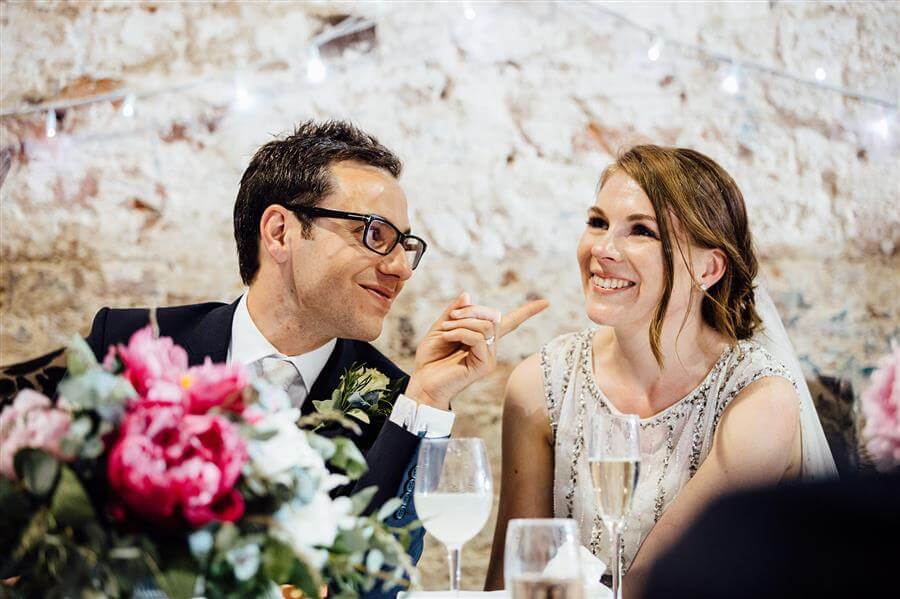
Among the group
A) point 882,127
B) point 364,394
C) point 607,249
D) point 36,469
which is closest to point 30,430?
point 36,469

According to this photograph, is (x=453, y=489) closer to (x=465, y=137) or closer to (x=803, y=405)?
(x=803, y=405)

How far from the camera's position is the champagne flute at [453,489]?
1.39 m

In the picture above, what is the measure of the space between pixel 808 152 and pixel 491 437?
56.4 inches

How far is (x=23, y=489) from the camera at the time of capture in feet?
3.08

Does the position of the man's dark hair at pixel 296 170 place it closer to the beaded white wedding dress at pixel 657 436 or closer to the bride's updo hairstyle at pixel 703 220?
the bride's updo hairstyle at pixel 703 220

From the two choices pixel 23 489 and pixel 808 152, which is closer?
pixel 23 489

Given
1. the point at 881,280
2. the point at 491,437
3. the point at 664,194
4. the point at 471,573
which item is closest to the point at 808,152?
the point at 881,280

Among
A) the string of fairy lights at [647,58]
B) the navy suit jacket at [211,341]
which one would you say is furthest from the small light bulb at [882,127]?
the navy suit jacket at [211,341]

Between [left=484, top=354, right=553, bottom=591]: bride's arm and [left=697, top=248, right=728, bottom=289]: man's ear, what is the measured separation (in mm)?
505

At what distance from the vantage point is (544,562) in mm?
1043

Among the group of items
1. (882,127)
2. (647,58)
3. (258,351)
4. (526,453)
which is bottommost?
(526,453)

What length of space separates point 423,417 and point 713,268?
0.96 metres

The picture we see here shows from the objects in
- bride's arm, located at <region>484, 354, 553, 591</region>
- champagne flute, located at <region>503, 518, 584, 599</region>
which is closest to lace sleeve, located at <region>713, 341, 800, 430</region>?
bride's arm, located at <region>484, 354, 553, 591</region>

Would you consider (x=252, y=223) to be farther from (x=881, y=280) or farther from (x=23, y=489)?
(x=881, y=280)
